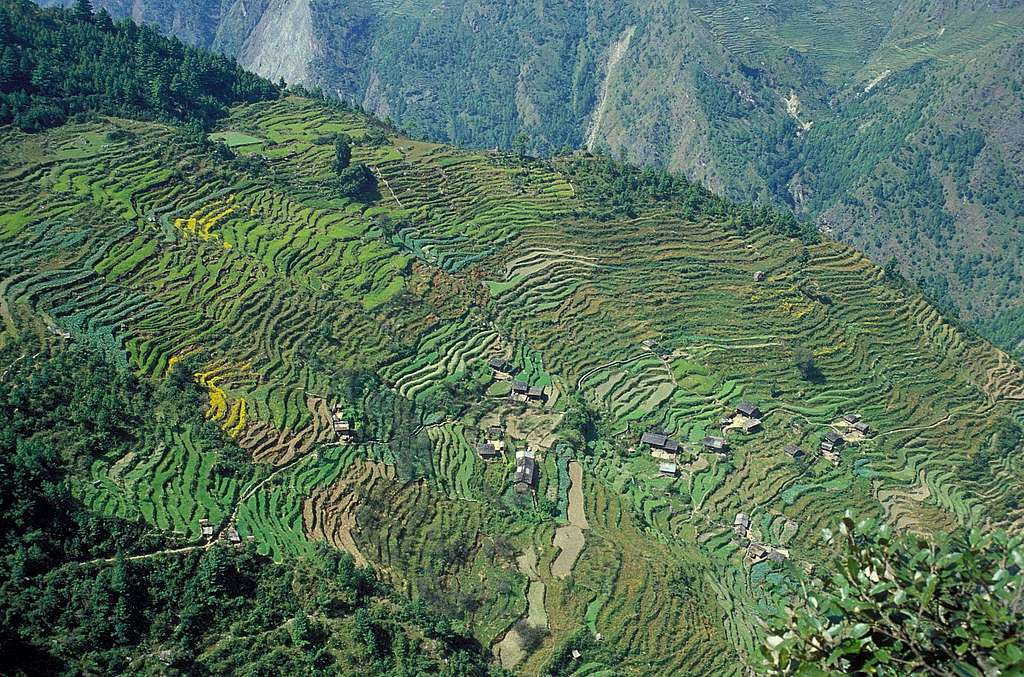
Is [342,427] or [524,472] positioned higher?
[342,427]

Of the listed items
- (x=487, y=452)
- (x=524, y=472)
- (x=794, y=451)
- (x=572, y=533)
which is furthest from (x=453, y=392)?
(x=794, y=451)

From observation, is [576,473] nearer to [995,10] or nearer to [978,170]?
[978,170]

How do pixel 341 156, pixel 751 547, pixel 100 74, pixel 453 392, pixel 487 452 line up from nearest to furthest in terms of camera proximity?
pixel 751 547 → pixel 487 452 → pixel 453 392 → pixel 341 156 → pixel 100 74

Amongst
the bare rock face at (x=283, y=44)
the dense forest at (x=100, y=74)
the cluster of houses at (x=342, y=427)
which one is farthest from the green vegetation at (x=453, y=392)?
the bare rock face at (x=283, y=44)

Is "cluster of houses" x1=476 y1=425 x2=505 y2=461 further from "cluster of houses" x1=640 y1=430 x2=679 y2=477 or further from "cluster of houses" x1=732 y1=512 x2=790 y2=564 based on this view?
"cluster of houses" x1=732 y1=512 x2=790 y2=564

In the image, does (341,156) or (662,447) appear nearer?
(662,447)

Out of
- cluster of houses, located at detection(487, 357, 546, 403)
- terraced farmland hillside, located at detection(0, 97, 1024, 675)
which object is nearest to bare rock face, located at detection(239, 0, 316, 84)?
terraced farmland hillside, located at detection(0, 97, 1024, 675)

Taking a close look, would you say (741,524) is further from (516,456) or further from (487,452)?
(487,452)
